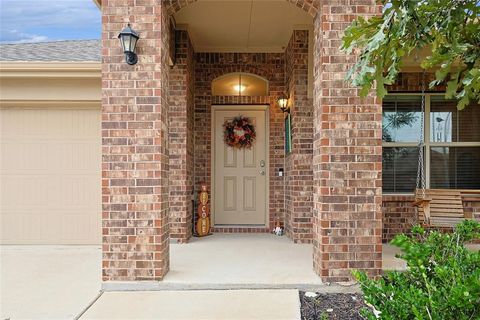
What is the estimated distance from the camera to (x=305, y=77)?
689 cm

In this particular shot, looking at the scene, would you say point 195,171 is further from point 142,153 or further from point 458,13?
point 458,13

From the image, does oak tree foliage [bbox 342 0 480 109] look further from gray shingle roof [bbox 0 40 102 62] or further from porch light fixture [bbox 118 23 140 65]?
gray shingle roof [bbox 0 40 102 62]

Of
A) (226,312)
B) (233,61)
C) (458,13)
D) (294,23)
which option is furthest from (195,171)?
(458,13)

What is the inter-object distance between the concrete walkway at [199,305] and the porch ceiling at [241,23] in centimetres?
387

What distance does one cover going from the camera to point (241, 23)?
669cm

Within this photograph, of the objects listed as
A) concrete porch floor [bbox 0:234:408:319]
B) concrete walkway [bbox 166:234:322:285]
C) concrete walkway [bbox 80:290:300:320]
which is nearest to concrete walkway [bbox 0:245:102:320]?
concrete porch floor [bbox 0:234:408:319]

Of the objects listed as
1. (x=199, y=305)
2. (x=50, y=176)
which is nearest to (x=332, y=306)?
(x=199, y=305)

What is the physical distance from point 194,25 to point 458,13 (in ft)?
16.7

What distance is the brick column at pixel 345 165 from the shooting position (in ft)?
14.4

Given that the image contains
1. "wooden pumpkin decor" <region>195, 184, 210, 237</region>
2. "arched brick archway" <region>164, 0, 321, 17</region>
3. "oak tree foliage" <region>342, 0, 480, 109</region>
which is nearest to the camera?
"oak tree foliage" <region>342, 0, 480, 109</region>

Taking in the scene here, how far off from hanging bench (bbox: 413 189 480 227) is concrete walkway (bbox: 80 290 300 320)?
3.15m

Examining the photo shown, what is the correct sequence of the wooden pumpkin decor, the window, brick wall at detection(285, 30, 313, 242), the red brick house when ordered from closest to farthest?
the red brick house
brick wall at detection(285, 30, 313, 242)
the window
the wooden pumpkin decor

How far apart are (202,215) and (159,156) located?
10.3 feet

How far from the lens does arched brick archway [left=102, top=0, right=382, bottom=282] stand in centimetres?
440
